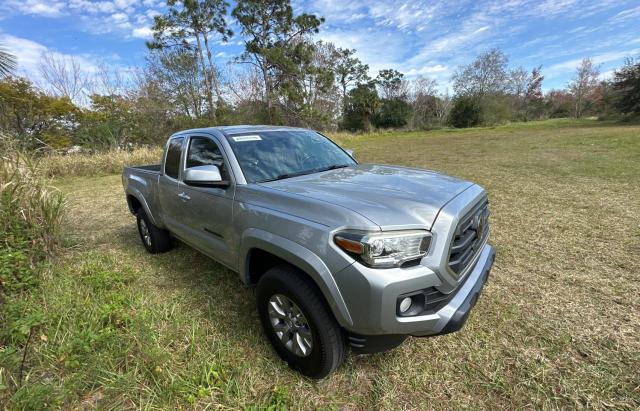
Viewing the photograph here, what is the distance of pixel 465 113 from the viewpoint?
1432 inches

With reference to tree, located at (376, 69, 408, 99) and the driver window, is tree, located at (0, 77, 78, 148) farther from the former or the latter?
tree, located at (376, 69, 408, 99)

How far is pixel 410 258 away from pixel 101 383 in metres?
2.16

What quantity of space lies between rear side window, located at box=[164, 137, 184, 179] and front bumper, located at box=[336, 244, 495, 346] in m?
2.59

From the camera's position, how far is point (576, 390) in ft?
6.50

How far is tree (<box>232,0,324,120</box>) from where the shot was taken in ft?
67.2

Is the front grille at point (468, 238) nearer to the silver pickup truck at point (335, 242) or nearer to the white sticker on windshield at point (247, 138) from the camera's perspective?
the silver pickup truck at point (335, 242)

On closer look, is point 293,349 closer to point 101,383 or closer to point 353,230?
point 353,230

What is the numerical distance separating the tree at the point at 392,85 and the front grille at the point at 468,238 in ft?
141

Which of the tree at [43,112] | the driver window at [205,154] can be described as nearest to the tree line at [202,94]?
the tree at [43,112]

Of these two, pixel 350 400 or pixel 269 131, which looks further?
pixel 269 131

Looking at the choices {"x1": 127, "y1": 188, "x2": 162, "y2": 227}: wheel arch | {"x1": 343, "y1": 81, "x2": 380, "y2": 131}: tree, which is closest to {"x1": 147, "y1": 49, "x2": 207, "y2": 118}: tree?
{"x1": 127, "y1": 188, "x2": 162, "y2": 227}: wheel arch

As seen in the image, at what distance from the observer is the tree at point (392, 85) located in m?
42.4

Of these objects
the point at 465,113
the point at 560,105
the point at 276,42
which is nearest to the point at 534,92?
the point at 560,105

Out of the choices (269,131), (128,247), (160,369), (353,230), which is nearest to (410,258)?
(353,230)
